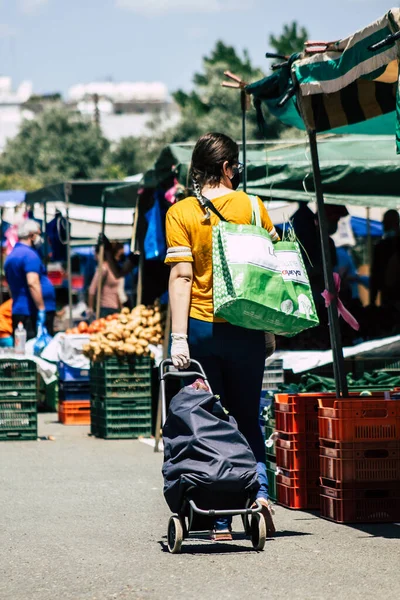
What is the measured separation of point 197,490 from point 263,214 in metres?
1.57

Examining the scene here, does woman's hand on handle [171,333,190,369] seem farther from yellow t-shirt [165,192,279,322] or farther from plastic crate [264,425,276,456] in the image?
plastic crate [264,425,276,456]

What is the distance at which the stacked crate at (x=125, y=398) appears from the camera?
1207 cm

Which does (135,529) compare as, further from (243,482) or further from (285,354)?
(285,354)

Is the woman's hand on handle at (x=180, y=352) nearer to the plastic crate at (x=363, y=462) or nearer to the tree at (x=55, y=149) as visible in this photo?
the plastic crate at (x=363, y=462)

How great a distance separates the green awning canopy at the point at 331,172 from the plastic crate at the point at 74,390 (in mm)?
2833

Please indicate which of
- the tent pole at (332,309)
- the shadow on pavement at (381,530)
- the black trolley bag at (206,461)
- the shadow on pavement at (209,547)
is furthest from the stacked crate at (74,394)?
the black trolley bag at (206,461)

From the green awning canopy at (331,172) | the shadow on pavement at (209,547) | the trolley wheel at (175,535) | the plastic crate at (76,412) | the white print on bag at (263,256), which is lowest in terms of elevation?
the plastic crate at (76,412)

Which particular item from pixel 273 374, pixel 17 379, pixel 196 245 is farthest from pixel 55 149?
pixel 196 245

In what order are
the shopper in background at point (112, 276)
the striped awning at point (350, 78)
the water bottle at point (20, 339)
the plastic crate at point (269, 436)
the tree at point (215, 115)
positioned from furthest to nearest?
1. the tree at point (215, 115)
2. the shopper in background at point (112, 276)
3. the water bottle at point (20, 339)
4. the plastic crate at point (269, 436)
5. the striped awning at point (350, 78)

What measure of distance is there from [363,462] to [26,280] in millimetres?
8459

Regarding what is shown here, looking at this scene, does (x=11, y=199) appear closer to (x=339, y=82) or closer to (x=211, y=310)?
(x=339, y=82)

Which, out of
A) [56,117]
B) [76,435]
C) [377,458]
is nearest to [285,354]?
[76,435]

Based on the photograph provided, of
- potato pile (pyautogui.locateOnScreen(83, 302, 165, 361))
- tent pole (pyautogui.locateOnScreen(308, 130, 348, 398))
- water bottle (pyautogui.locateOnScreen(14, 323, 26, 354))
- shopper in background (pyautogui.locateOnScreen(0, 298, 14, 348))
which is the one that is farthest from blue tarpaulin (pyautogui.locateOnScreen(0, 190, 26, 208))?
tent pole (pyautogui.locateOnScreen(308, 130, 348, 398))

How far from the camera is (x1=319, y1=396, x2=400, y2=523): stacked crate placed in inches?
271
